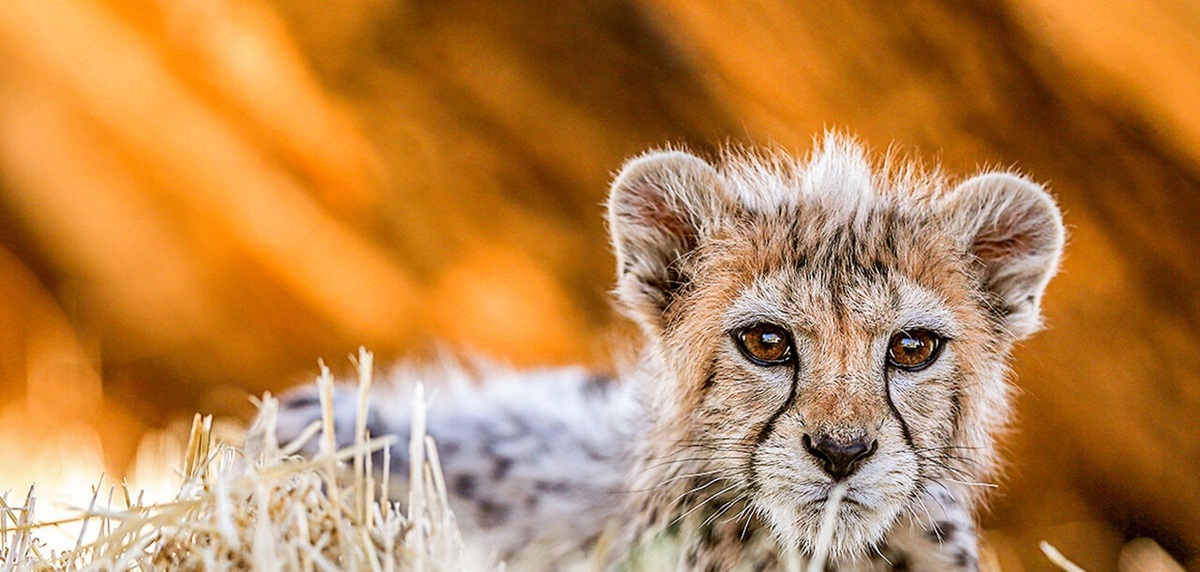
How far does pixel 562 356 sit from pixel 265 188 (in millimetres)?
1595

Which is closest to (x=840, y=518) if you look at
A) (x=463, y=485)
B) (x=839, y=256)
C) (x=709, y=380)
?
(x=709, y=380)

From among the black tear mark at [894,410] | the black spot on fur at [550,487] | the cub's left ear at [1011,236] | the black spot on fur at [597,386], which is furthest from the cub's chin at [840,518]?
the black spot on fur at [597,386]

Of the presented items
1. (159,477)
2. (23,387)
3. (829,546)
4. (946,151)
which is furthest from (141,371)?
(829,546)

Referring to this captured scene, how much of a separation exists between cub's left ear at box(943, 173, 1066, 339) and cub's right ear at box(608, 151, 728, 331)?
61cm

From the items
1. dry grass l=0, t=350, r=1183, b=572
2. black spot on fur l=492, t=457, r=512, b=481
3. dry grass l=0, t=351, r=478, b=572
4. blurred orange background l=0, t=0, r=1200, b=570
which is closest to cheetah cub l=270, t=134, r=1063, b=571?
dry grass l=0, t=350, r=1183, b=572

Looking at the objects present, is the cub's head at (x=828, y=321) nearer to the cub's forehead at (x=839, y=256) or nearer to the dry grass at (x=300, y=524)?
the cub's forehead at (x=839, y=256)

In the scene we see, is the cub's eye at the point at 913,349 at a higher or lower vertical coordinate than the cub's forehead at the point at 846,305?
lower

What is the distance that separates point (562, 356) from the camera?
19.0 ft

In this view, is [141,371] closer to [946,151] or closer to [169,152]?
[169,152]

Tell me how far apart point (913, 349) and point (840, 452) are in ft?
1.17

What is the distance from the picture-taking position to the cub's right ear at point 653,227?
3051 mm

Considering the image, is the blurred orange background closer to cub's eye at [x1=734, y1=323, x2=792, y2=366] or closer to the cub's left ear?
the cub's left ear

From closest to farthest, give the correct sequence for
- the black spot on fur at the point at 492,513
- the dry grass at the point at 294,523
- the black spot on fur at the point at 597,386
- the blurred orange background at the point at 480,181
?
1. the dry grass at the point at 294,523
2. the black spot on fur at the point at 492,513
3. the black spot on fur at the point at 597,386
4. the blurred orange background at the point at 480,181

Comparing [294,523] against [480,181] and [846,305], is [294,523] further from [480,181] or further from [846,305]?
[480,181]
